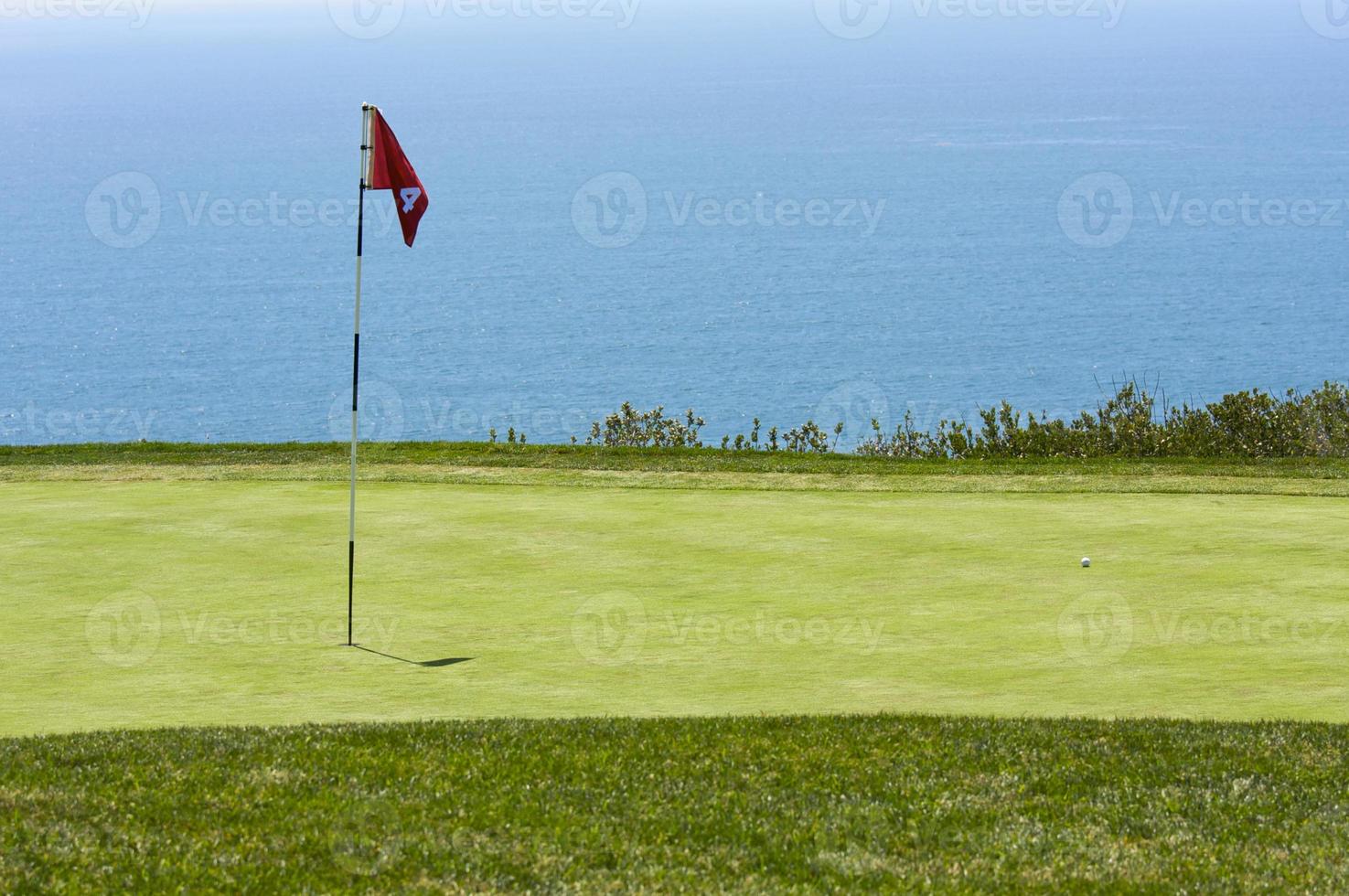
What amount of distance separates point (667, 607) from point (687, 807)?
9.20 ft

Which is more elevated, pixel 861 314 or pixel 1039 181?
pixel 1039 181

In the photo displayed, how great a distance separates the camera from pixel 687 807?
7617mm

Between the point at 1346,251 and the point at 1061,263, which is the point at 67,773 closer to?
the point at 1061,263

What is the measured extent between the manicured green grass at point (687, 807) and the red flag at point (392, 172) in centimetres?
457

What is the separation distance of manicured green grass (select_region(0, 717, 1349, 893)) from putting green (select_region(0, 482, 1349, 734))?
39 cm

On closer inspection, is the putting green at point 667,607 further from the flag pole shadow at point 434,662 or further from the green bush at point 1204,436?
the green bush at point 1204,436

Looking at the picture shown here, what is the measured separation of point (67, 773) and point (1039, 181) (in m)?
137

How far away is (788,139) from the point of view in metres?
179

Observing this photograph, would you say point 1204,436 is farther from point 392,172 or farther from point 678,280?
point 678,280

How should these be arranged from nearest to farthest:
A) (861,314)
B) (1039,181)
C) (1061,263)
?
(861,314), (1061,263), (1039,181)

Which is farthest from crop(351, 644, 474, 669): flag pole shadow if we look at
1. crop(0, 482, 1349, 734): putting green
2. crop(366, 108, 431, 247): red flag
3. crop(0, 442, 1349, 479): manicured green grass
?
crop(0, 442, 1349, 479): manicured green grass

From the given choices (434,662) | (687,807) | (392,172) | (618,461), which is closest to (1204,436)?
(618,461)

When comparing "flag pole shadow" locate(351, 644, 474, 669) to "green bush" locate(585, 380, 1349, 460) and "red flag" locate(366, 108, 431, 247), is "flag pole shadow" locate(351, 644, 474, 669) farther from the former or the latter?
"green bush" locate(585, 380, 1349, 460)

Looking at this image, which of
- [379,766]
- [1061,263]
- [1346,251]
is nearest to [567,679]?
[379,766]
